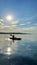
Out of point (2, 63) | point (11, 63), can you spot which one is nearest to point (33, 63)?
point (11, 63)

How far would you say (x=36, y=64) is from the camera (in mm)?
10320

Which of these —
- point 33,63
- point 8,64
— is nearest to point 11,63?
point 8,64

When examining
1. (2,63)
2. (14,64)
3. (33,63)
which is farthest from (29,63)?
(2,63)

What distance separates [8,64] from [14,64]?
0.46 m

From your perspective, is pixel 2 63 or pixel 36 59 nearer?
pixel 2 63

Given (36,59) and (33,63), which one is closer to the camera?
(33,63)

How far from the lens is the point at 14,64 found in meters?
10.0

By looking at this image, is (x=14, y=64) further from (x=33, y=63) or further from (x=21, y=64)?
(x=33, y=63)

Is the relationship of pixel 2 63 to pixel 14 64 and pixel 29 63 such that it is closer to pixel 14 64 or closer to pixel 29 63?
pixel 14 64

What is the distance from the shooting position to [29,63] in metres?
10.5

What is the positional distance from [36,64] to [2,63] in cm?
265

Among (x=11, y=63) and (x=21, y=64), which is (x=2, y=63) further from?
(x=21, y=64)

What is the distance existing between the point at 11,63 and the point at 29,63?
1433 millimetres

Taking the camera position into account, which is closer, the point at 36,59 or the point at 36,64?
the point at 36,64
